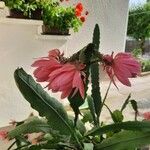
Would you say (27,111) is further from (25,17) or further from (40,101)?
(40,101)

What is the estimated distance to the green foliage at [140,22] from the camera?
30.6 ft

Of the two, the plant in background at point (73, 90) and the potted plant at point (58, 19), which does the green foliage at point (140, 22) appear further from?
the plant in background at point (73, 90)

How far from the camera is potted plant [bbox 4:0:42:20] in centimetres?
310

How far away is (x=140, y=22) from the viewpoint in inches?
372

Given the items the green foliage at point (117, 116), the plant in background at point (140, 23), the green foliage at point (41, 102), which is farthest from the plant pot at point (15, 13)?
the plant in background at point (140, 23)

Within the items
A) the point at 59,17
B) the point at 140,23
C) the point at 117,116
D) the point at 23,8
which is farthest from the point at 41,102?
the point at 140,23

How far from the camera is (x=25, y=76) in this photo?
26.1 inches

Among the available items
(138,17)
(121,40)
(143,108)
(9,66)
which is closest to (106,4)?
(121,40)

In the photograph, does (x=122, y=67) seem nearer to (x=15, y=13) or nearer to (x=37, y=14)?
(x=15, y=13)

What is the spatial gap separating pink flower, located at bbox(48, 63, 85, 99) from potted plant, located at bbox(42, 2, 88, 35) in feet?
9.19

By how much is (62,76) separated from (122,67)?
0.13m

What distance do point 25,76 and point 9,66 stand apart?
9.16 ft

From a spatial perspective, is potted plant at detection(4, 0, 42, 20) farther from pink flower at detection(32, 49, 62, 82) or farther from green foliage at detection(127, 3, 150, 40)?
green foliage at detection(127, 3, 150, 40)

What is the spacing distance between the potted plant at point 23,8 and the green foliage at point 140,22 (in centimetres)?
627
